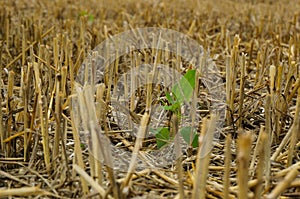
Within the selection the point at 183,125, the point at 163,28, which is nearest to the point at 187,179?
the point at 183,125

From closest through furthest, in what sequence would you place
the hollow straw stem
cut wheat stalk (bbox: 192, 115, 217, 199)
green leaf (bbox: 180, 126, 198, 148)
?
the hollow straw stem
cut wheat stalk (bbox: 192, 115, 217, 199)
green leaf (bbox: 180, 126, 198, 148)

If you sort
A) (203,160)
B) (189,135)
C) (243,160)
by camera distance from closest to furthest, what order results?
1. (243,160)
2. (203,160)
3. (189,135)

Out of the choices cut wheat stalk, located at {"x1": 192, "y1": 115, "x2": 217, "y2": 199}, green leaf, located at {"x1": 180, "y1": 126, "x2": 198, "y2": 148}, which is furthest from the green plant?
cut wheat stalk, located at {"x1": 192, "y1": 115, "x2": 217, "y2": 199}

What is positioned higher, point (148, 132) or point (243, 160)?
point (243, 160)

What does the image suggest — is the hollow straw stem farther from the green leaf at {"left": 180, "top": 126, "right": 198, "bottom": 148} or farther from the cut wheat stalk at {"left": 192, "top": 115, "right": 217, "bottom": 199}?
the green leaf at {"left": 180, "top": 126, "right": 198, "bottom": 148}

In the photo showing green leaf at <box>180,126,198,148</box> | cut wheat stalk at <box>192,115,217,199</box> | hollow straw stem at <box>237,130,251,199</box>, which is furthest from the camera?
green leaf at <box>180,126,198,148</box>

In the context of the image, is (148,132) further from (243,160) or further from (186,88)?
(243,160)

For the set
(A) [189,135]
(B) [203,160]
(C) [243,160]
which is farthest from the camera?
(A) [189,135]

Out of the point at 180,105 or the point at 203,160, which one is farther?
the point at 180,105

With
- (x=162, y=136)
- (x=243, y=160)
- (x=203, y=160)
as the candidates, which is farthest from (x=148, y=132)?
(x=243, y=160)

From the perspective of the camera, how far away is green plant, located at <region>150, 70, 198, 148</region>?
928 mm

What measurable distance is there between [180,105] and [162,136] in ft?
0.36

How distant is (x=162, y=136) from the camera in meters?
0.94

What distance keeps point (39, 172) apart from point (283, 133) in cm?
57
